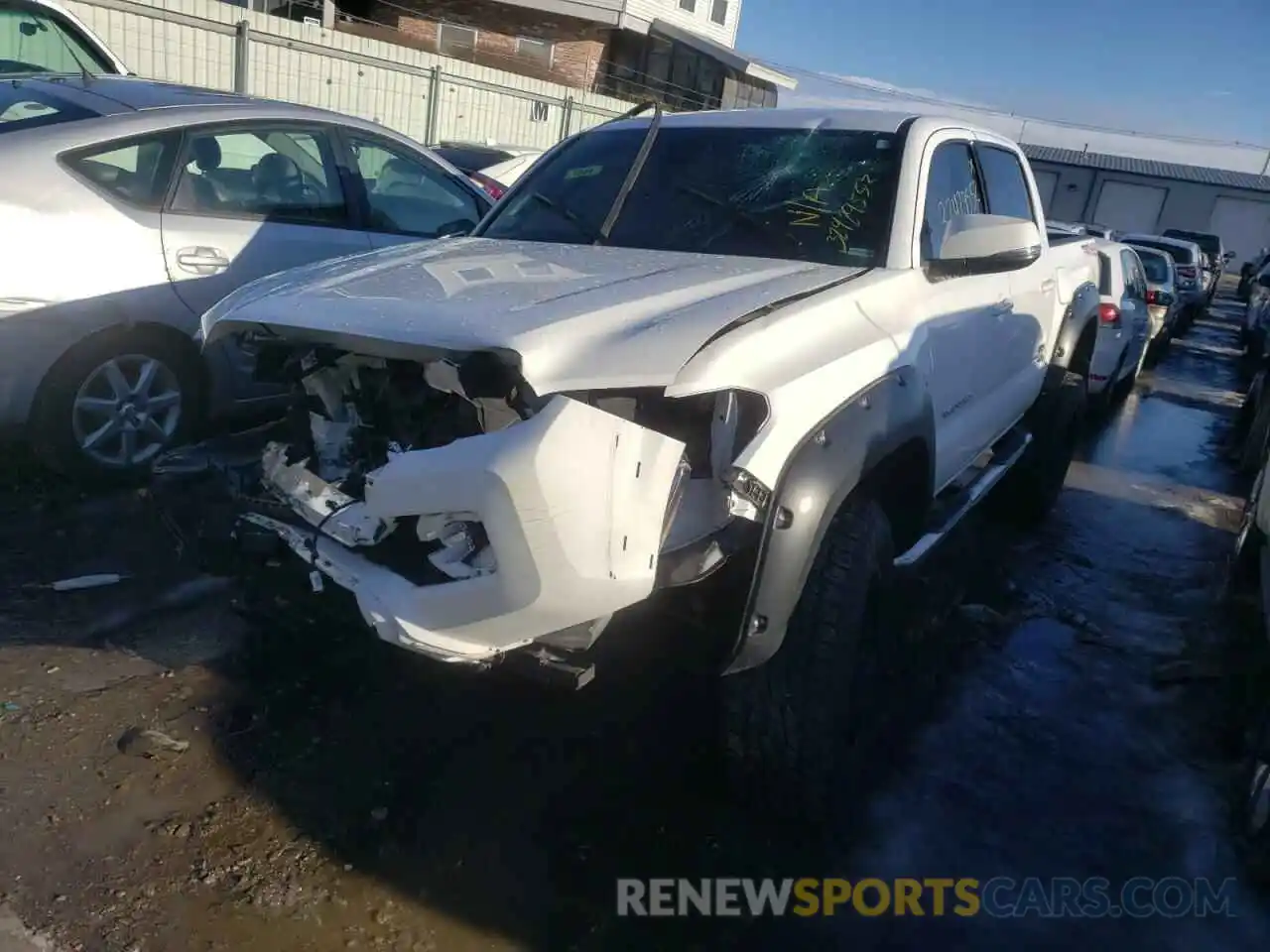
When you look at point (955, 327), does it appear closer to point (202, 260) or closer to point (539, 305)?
point (539, 305)

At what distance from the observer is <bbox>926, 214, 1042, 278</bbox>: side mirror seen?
11.0ft

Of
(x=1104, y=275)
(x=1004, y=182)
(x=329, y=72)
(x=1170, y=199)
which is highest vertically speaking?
(x=1170, y=199)

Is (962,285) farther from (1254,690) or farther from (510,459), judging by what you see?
(510,459)

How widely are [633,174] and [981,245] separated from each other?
1.33 m

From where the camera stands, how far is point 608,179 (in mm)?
3963

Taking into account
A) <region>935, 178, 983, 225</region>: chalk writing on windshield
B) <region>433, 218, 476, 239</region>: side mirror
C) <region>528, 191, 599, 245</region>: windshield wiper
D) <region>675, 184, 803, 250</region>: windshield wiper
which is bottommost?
<region>433, 218, 476, 239</region>: side mirror

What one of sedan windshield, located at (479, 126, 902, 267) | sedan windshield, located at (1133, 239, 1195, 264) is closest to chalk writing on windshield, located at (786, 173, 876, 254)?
sedan windshield, located at (479, 126, 902, 267)

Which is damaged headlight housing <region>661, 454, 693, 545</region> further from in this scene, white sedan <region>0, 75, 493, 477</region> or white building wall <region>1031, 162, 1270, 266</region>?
white building wall <region>1031, 162, 1270, 266</region>

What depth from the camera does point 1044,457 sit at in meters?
5.55

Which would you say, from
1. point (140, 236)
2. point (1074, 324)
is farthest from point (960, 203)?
point (140, 236)

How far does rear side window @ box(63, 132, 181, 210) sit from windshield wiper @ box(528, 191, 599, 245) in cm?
174

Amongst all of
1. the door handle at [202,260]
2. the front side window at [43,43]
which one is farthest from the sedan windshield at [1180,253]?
the door handle at [202,260]

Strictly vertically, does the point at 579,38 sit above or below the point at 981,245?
above

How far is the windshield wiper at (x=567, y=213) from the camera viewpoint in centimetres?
375
